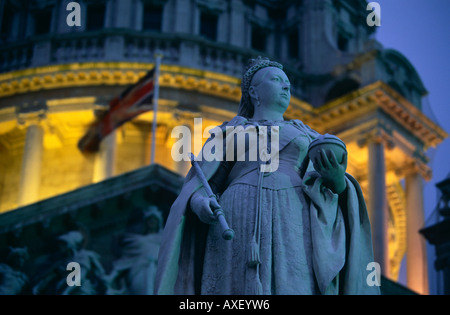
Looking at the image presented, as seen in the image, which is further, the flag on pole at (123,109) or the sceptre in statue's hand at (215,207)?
the flag on pole at (123,109)

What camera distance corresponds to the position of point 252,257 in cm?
841

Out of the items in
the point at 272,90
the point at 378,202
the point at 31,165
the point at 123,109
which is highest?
the point at 31,165

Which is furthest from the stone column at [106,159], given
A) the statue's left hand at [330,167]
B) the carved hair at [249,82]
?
the statue's left hand at [330,167]

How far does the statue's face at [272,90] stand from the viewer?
9406 mm

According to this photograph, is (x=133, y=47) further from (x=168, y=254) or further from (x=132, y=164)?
(x=168, y=254)

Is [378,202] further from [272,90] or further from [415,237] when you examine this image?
[272,90]

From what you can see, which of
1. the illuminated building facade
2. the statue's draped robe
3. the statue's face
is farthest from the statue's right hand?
the illuminated building facade

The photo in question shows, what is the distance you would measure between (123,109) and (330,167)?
31.9 metres

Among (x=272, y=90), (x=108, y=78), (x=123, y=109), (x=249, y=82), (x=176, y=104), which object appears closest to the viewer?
(x=272, y=90)

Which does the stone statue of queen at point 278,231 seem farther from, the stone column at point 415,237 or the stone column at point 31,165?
the stone column at point 31,165

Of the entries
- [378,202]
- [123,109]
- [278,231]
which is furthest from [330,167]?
[123,109]

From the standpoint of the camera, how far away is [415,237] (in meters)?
42.4

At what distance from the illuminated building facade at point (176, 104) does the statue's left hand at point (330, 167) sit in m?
32.6

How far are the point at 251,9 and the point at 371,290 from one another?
45132 mm
